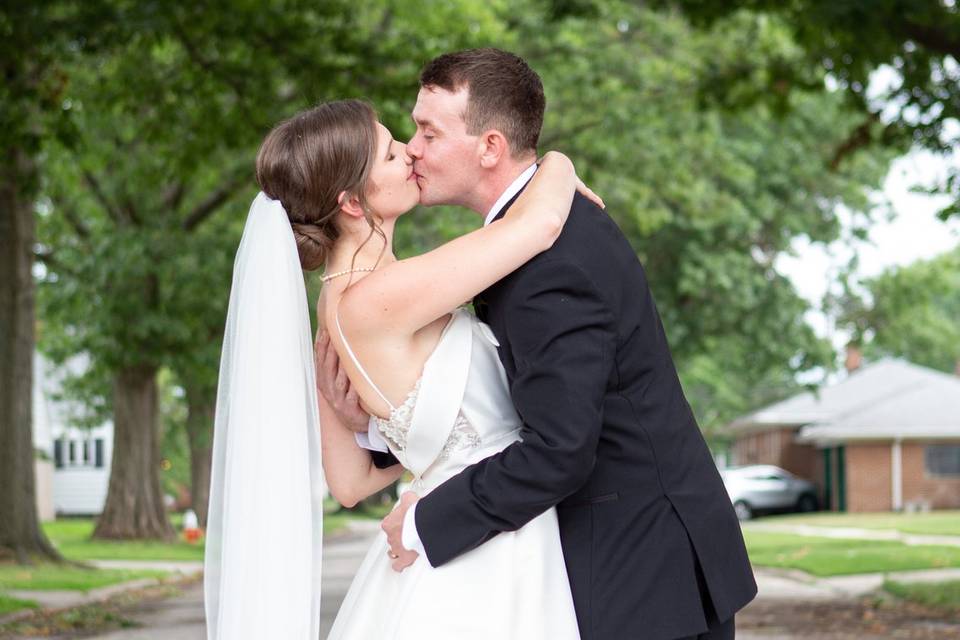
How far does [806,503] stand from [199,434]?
80.1ft

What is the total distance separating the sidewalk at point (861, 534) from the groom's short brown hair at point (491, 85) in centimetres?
2346

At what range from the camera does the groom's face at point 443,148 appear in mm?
3838

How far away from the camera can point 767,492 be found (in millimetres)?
50469

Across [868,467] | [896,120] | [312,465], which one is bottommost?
[868,467]

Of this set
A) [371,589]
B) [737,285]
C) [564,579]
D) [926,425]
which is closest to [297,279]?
[371,589]

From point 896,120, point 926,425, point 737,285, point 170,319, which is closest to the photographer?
point 896,120

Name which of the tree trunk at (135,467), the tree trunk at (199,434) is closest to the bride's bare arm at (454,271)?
the tree trunk at (135,467)

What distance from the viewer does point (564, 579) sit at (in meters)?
3.76

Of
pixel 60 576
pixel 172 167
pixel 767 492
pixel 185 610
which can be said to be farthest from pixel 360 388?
pixel 767 492

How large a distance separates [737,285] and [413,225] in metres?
10.4

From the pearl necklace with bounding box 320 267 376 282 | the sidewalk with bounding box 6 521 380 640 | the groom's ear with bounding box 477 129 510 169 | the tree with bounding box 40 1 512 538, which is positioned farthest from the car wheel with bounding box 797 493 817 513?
the groom's ear with bounding box 477 129 510 169

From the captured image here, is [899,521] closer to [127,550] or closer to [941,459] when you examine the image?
[941,459]

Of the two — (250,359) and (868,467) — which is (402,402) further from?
(868,467)

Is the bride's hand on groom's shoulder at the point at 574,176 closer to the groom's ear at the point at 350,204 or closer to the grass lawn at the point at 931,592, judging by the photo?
the groom's ear at the point at 350,204
